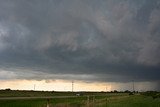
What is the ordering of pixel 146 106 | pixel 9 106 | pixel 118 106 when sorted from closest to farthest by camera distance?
1. pixel 118 106
2. pixel 146 106
3. pixel 9 106

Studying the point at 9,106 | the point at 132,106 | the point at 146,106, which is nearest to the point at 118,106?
the point at 132,106

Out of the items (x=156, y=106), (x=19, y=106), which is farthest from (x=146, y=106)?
(x=19, y=106)

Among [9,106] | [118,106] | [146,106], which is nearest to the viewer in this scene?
[118,106]

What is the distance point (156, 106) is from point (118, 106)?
6.38m

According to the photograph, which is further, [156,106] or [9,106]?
[9,106]

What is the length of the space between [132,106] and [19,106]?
30384mm

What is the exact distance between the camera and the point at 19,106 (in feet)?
234

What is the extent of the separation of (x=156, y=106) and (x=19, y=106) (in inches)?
1240

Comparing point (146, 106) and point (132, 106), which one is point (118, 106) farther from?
point (146, 106)

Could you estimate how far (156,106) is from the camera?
165ft

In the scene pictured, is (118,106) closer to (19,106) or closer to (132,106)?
(132,106)

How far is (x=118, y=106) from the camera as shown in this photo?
4738 centimetres

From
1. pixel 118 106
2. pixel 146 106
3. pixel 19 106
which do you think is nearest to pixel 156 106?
pixel 146 106

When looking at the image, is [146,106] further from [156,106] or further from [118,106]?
[118,106]
